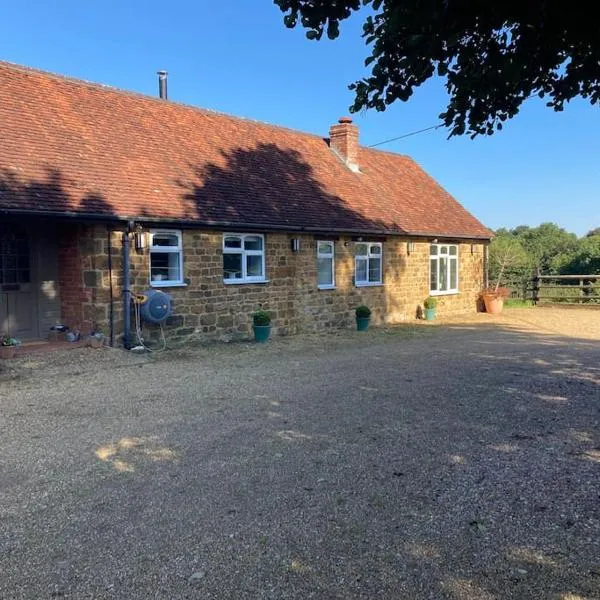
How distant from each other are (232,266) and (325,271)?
3.33 meters

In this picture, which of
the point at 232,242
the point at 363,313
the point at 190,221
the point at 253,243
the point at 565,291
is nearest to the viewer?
the point at 190,221

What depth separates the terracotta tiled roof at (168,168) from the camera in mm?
11446

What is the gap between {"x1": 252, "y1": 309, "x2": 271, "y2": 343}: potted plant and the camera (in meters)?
13.5

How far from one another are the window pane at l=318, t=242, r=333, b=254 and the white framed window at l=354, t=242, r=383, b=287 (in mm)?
994

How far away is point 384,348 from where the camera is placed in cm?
1260

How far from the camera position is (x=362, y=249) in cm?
1731

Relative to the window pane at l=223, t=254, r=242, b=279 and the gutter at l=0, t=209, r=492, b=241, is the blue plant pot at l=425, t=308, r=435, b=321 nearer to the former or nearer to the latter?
the gutter at l=0, t=209, r=492, b=241

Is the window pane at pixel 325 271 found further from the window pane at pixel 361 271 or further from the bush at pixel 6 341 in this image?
the bush at pixel 6 341

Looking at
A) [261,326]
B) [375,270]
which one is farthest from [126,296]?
[375,270]

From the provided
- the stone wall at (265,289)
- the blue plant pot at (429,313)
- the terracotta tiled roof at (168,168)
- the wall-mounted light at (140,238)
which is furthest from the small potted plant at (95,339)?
the blue plant pot at (429,313)

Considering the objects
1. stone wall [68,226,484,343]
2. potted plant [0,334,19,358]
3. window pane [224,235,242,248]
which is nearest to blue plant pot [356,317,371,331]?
stone wall [68,226,484,343]

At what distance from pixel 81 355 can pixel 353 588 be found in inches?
339

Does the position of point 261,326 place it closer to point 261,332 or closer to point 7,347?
point 261,332

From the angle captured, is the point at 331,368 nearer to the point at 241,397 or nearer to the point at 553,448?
the point at 241,397
